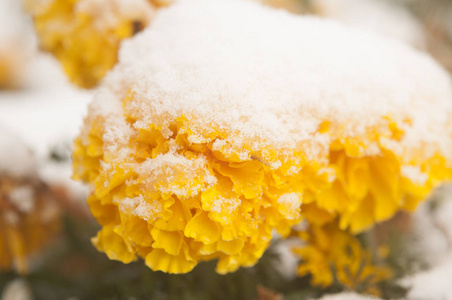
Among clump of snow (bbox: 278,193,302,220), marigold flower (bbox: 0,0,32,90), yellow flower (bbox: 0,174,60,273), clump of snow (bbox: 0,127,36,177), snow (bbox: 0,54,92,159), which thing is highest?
marigold flower (bbox: 0,0,32,90)

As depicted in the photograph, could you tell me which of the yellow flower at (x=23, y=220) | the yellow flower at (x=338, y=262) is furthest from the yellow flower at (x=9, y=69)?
the yellow flower at (x=338, y=262)

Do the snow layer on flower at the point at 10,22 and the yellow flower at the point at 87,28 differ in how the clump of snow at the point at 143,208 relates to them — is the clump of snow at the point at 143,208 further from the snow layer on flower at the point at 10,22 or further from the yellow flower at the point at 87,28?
the snow layer on flower at the point at 10,22

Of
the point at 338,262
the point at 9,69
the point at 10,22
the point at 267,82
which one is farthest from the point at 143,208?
the point at 10,22

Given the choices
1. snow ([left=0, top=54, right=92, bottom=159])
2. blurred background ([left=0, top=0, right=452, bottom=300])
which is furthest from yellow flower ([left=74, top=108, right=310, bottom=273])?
snow ([left=0, top=54, right=92, bottom=159])

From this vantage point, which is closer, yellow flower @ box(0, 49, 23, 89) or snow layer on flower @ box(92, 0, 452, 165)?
snow layer on flower @ box(92, 0, 452, 165)

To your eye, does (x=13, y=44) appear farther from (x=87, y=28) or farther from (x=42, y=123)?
(x=87, y=28)

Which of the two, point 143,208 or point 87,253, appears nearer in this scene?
point 143,208

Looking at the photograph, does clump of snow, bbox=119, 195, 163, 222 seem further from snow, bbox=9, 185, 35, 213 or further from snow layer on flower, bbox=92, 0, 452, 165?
snow, bbox=9, 185, 35, 213
